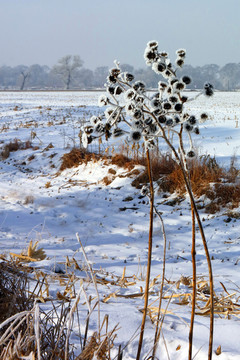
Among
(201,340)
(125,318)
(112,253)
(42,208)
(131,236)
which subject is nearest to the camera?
(201,340)

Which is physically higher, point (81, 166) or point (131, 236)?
point (81, 166)

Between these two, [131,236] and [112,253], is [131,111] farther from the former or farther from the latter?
[131,236]

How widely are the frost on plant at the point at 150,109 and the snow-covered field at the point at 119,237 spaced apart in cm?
18

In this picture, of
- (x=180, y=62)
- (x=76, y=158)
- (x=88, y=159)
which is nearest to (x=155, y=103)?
(x=180, y=62)

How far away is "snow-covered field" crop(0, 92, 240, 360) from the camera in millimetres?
1838

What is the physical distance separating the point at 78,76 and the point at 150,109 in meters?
123

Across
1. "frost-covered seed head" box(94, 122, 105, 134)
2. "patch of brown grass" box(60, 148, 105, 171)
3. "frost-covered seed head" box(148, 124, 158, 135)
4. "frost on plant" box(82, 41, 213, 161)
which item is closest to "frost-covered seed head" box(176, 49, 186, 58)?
"frost on plant" box(82, 41, 213, 161)

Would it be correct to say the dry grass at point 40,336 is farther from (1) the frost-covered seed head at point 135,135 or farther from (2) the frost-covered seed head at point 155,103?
(2) the frost-covered seed head at point 155,103

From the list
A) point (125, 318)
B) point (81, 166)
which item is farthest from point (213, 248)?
point (81, 166)

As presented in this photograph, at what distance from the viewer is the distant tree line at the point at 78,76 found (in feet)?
357

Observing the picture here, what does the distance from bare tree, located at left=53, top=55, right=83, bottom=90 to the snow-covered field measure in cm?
10153

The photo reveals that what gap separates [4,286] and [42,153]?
973cm

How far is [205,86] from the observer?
1.36 metres

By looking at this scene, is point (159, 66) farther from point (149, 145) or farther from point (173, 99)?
point (149, 145)
